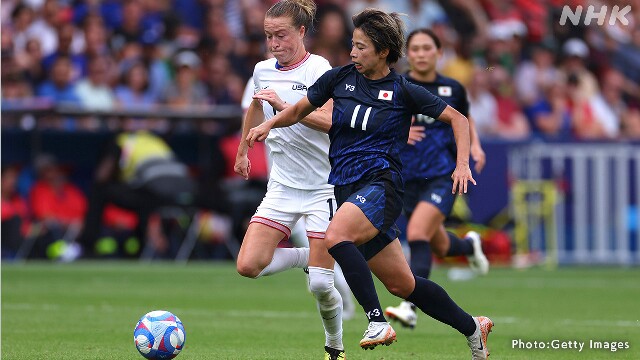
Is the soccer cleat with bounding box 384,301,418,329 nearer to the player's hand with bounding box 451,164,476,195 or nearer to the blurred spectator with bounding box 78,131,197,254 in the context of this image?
the player's hand with bounding box 451,164,476,195

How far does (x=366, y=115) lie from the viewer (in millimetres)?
7594

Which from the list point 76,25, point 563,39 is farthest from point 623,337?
point 563,39

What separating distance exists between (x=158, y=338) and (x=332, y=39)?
43.2ft

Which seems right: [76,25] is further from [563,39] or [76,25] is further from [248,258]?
[248,258]

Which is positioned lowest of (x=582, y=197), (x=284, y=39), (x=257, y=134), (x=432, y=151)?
(x=582, y=197)

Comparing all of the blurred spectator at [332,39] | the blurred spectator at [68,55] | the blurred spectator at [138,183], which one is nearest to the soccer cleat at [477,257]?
the blurred spectator at [138,183]

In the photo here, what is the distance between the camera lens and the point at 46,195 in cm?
1905

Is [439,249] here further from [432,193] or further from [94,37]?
[94,37]

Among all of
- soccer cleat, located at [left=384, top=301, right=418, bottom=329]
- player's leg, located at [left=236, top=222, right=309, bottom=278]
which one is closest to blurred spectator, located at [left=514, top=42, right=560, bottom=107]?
soccer cleat, located at [left=384, top=301, right=418, bottom=329]

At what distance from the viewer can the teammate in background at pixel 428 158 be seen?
36.5 ft

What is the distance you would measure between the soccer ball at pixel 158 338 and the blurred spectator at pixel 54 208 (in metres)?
11.3

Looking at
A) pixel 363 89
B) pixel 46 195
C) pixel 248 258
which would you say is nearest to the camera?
pixel 363 89

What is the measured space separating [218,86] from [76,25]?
2.46 meters

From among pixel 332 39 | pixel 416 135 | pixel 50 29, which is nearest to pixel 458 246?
pixel 416 135
